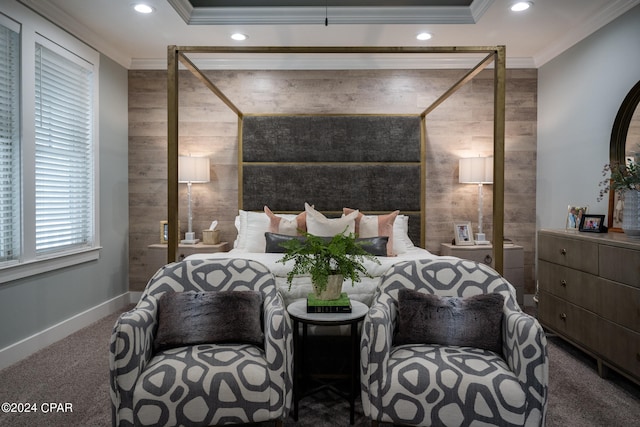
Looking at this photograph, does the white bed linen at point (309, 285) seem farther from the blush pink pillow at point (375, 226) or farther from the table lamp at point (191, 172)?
the table lamp at point (191, 172)

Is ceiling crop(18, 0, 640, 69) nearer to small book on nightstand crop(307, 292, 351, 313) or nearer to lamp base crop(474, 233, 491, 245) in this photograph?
lamp base crop(474, 233, 491, 245)

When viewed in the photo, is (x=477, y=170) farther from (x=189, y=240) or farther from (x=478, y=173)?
(x=189, y=240)

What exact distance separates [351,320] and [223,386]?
26.7 inches

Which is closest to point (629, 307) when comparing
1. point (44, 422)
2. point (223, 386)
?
point (223, 386)

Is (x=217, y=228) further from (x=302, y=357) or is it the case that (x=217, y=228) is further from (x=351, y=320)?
(x=351, y=320)

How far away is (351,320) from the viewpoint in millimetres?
2057

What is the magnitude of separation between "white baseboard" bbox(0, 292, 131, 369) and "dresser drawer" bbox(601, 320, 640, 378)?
3.95 meters

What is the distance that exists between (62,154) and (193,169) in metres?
1.13

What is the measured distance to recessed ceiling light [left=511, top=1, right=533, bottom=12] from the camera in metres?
3.14

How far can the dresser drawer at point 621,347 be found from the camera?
236 centimetres

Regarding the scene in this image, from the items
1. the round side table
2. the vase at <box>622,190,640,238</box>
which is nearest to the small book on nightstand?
the round side table

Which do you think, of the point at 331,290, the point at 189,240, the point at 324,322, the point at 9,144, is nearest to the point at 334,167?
the point at 189,240

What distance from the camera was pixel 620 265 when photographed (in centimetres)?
250

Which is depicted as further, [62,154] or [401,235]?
[401,235]
